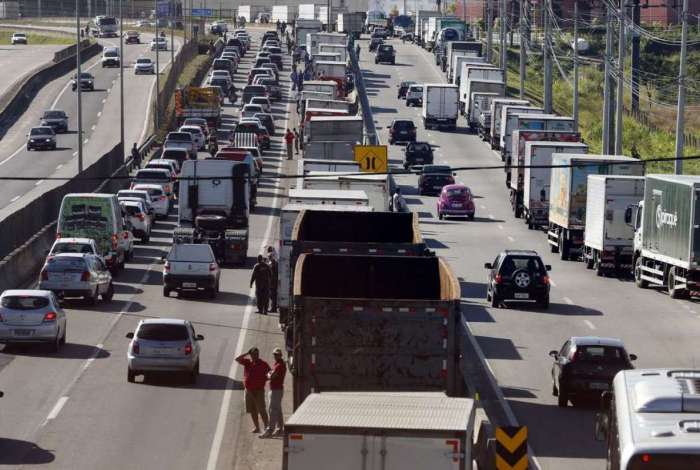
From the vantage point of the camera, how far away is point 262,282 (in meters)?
42.3

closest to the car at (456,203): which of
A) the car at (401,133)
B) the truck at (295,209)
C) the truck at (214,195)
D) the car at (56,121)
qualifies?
Result: the truck at (214,195)

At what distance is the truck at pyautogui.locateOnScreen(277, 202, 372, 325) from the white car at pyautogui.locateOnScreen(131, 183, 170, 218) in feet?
74.3

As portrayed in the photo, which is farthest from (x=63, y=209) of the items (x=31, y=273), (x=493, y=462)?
(x=493, y=462)

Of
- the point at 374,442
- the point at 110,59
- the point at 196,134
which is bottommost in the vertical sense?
the point at 110,59

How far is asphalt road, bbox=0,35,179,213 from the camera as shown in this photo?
80.6 metres

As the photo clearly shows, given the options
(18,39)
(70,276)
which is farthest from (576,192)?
(18,39)

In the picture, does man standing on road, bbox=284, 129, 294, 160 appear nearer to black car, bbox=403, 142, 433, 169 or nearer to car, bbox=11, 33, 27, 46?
black car, bbox=403, 142, 433, 169

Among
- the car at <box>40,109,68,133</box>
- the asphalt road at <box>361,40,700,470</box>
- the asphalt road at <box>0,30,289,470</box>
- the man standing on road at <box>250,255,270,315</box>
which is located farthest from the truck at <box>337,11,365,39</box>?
the man standing on road at <box>250,255,270,315</box>

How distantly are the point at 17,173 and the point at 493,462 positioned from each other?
204ft

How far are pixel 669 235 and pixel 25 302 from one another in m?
18.5

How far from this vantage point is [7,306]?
117 feet

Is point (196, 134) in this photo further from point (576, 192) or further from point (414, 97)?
point (576, 192)

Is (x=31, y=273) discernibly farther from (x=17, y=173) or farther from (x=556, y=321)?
(x=17, y=173)

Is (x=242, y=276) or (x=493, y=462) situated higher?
(x=493, y=462)
